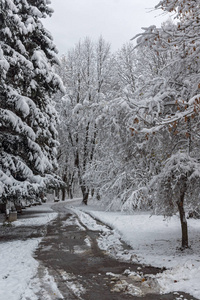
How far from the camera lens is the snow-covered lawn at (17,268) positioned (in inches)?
230

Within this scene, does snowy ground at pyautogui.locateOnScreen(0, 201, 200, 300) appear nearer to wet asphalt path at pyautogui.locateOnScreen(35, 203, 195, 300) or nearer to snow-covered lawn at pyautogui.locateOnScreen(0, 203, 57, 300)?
snow-covered lawn at pyautogui.locateOnScreen(0, 203, 57, 300)

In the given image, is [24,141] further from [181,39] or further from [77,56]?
[77,56]

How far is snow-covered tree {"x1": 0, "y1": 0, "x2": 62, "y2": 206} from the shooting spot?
37.2ft

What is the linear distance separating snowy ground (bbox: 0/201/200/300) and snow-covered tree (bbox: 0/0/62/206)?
254 cm

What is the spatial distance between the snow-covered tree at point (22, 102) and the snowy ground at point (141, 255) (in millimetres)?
2540

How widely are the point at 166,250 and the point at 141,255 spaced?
3.45 ft

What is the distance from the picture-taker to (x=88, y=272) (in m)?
7.38

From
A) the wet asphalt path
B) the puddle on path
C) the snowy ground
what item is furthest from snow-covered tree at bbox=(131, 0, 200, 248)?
the wet asphalt path

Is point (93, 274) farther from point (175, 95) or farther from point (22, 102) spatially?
point (22, 102)

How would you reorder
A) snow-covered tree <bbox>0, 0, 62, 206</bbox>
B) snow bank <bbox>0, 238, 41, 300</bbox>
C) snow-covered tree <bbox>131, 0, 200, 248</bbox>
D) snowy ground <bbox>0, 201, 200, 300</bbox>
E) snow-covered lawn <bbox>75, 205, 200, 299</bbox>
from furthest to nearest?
snow-covered tree <bbox>0, 0, 62, 206</bbox> → snow-covered tree <bbox>131, 0, 200, 248</bbox> → snow-covered lawn <bbox>75, 205, 200, 299</bbox> → snowy ground <bbox>0, 201, 200, 300</bbox> → snow bank <bbox>0, 238, 41, 300</bbox>


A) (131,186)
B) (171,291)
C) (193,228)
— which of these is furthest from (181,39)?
(131,186)

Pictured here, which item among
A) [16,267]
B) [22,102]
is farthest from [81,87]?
→ [16,267]

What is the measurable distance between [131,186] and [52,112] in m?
7.39

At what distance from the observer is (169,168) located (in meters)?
7.51
